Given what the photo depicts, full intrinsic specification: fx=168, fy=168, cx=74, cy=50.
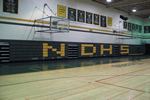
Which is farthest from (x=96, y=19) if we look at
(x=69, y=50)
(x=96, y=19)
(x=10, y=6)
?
(x=10, y=6)

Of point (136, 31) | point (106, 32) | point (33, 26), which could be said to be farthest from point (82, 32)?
point (136, 31)

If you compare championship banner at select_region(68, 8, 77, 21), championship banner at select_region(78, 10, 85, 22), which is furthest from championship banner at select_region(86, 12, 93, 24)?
championship banner at select_region(68, 8, 77, 21)

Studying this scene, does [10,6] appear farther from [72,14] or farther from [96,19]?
[96,19]

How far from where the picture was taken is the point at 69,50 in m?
8.48

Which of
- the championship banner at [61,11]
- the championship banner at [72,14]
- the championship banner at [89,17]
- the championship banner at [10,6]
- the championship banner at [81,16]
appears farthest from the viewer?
the championship banner at [89,17]

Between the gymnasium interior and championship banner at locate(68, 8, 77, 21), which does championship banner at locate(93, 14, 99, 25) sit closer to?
the gymnasium interior

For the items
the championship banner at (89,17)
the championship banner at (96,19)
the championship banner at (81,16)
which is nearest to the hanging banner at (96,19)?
the championship banner at (96,19)

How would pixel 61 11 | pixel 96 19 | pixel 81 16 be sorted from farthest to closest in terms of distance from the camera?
pixel 96 19
pixel 81 16
pixel 61 11

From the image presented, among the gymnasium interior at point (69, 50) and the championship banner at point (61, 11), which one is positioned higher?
the championship banner at point (61, 11)

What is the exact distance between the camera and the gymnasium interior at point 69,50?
2576 millimetres

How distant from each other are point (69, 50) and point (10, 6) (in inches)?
135

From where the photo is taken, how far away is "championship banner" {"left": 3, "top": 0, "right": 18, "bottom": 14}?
6.39 m

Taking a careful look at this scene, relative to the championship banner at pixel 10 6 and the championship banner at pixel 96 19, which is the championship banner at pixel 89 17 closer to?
the championship banner at pixel 96 19

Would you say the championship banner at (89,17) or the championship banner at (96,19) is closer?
the championship banner at (89,17)
